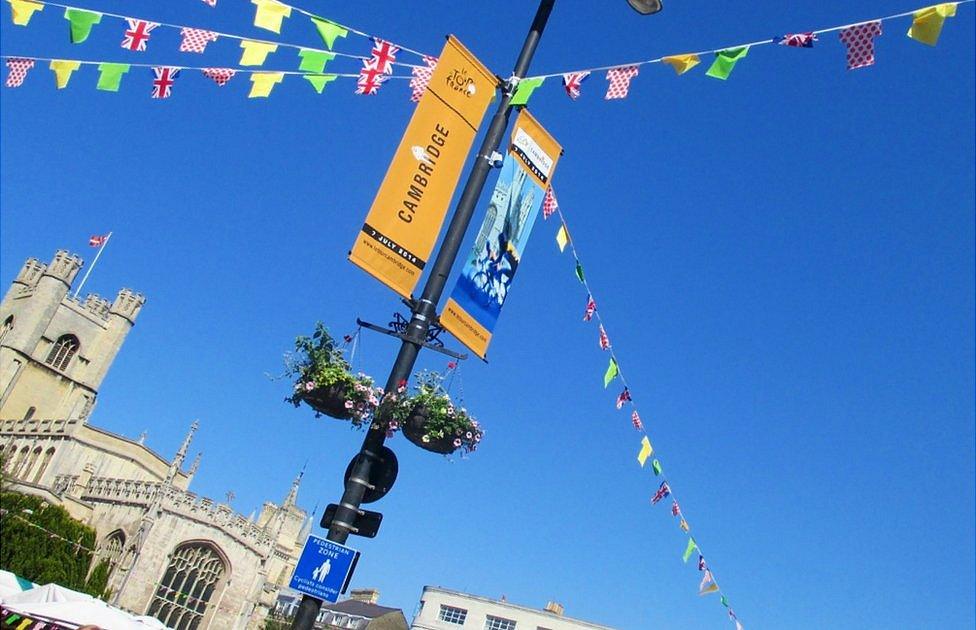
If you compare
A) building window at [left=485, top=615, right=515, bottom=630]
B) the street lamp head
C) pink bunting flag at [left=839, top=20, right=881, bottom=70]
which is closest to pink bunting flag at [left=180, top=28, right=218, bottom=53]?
the street lamp head

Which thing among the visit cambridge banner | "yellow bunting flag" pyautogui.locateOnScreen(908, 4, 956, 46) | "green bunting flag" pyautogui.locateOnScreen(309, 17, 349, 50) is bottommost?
the visit cambridge banner

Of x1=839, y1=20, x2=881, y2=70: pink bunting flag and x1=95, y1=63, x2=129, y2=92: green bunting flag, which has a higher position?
x1=839, y1=20, x2=881, y2=70: pink bunting flag

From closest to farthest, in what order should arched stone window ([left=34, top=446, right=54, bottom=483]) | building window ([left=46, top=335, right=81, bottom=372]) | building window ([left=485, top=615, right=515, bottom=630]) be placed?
arched stone window ([left=34, top=446, right=54, bottom=483]), building window ([left=485, top=615, right=515, bottom=630]), building window ([left=46, top=335, right=81, bottom=372])

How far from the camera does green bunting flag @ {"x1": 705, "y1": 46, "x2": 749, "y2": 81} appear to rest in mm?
9422

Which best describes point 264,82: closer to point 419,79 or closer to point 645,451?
point 419,79

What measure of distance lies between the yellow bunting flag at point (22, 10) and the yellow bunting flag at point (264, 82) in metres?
2.70

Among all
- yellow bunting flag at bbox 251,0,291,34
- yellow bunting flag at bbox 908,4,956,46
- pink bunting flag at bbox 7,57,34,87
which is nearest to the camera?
yellow bunting flag at bbox 908,4,956,46

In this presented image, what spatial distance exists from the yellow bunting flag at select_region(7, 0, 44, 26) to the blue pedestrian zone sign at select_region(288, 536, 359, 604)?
7.64 m

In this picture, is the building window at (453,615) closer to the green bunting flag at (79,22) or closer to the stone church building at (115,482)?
the stone church building at (115,482)

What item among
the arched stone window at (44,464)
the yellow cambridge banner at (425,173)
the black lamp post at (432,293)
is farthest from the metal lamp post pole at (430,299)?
the arched stone window at (44,464)

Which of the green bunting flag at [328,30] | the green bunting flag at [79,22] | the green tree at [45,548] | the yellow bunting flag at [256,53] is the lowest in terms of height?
the green tree at [45,548]

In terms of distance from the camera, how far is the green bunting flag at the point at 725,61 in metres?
9.42

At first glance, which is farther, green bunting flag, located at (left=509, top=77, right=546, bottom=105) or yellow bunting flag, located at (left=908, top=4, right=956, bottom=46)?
green bunting flag, located at (left=509, top=77, right=546, bottom=105)

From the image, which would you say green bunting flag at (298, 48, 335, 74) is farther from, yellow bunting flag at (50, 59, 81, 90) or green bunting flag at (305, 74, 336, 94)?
yellow bunting flag at (50, 59, 81, 90)
